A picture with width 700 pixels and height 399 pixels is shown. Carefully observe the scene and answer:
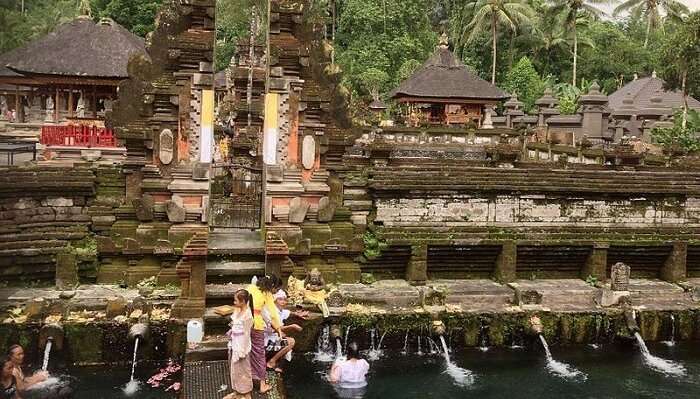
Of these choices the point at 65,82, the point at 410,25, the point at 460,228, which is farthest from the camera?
the point at 410,25

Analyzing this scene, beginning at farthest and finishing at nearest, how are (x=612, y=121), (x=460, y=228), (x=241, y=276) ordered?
(x=612, y=121) → (x=460, y=228) → (x=241, y=276)

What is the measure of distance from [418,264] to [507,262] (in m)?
1.86

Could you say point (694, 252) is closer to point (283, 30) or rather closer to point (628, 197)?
point (628, 197)

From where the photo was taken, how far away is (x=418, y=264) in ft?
41.1

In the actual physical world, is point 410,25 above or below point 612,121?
above

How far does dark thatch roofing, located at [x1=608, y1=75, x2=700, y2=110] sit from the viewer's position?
44.1m

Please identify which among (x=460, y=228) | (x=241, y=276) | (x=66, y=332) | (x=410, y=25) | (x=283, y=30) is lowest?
(x=66, y=332)

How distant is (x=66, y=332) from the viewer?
9781 mm

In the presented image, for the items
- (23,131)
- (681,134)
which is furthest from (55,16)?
(681,134)

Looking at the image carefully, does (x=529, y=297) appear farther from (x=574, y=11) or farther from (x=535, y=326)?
(x=574, y=11)

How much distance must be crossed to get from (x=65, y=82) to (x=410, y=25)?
115ft

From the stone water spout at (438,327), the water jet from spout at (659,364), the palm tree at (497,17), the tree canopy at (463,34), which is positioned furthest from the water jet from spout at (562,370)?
the palm tree at (497,17)

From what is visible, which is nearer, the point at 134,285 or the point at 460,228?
the point at 134,285

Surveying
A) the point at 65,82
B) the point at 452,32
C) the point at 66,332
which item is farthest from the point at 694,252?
the point at 452,32
